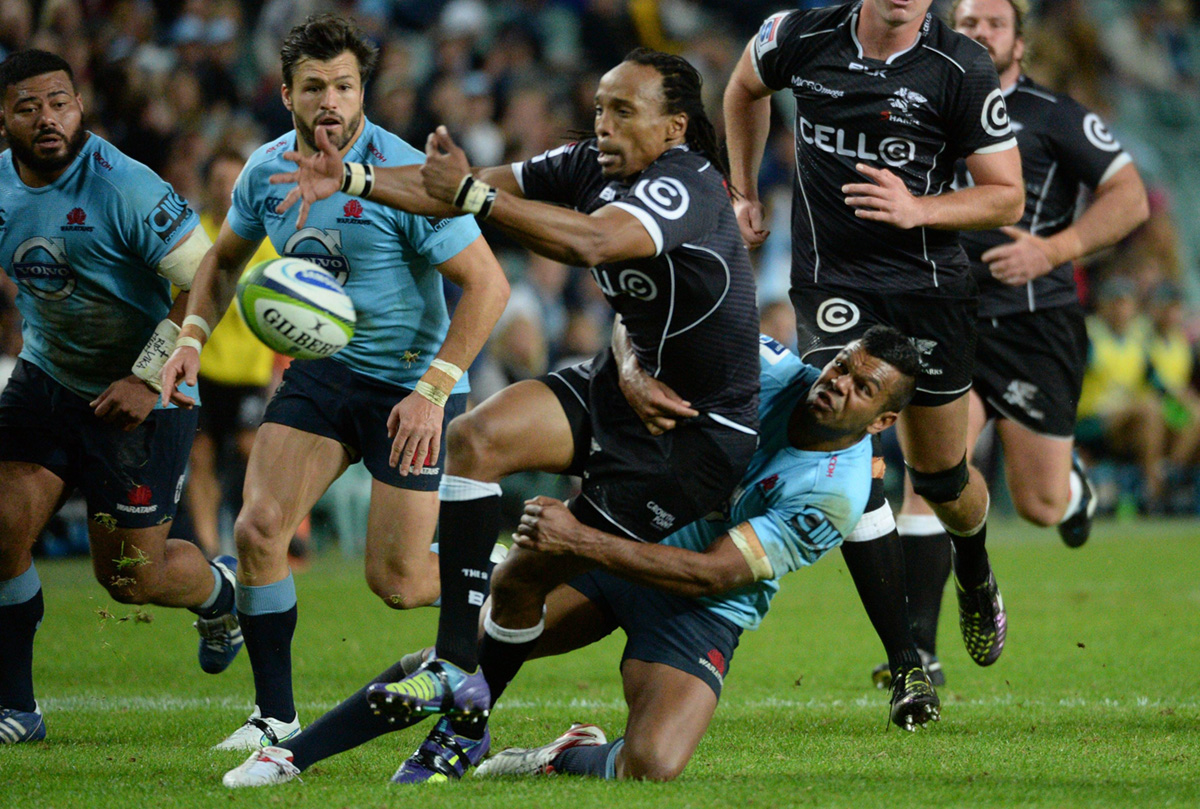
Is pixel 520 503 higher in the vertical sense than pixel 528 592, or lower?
lower

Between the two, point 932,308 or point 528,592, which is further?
point 932,308

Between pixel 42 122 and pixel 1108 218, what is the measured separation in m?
4.89

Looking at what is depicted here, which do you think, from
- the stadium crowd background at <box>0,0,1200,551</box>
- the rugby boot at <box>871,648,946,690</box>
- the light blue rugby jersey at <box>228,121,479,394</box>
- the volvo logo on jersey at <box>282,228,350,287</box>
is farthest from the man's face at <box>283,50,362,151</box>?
the stadium crowd background at <box>0,0,1200,551</box>

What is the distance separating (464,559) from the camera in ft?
15.0

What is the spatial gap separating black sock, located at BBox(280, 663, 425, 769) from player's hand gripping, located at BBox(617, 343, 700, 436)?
3.74ft

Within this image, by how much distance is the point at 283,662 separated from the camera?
539 cm

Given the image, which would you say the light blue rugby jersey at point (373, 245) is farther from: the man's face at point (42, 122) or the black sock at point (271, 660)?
the black sock at point (271, 660)

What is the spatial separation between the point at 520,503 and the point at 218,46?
5.19 m

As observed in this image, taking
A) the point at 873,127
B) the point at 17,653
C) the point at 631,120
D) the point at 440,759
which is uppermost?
the point at 631,120

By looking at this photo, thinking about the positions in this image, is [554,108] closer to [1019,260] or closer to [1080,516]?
[1080,516]

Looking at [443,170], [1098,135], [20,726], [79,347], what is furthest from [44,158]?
[1098,135]

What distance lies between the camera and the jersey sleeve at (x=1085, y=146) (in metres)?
7.16

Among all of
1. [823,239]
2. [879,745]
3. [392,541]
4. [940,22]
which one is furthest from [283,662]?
[940,22]

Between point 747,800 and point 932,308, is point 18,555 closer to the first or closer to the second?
point 747,800
